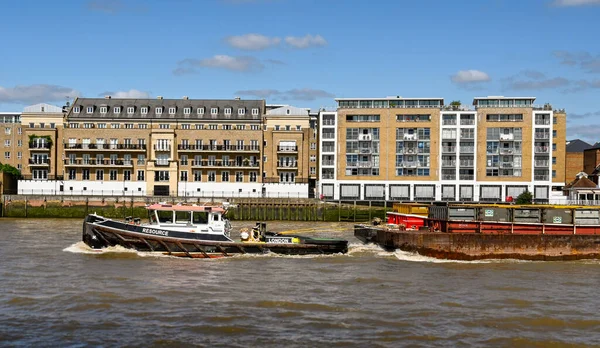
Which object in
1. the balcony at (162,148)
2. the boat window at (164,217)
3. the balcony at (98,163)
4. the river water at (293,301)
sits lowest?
the river water at (293,301)

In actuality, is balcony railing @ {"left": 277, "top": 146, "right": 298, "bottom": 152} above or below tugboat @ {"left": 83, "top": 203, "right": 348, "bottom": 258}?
above

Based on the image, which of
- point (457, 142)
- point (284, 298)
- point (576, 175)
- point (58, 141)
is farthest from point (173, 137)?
point (284, 298)

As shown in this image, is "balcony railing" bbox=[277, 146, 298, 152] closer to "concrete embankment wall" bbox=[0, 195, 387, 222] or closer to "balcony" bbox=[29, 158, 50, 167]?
"concrete embankment wall" bbox=[0, 195, 387, 222]

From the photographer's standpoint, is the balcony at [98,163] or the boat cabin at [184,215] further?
the balcony at [98,163]

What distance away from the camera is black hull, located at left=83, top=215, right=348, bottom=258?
38.2 metres

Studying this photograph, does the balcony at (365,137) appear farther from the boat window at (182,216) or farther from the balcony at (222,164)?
the boat window at (182,216)

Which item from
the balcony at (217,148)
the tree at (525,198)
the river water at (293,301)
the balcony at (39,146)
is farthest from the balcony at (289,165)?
the river water at (293,301)

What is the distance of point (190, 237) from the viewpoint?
38.3m

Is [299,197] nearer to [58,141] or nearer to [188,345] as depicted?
[58,141]

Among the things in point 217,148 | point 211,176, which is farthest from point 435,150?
point 211,176

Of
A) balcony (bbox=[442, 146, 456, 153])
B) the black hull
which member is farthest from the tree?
the black hull

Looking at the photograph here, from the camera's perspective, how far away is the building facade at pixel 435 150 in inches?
3757

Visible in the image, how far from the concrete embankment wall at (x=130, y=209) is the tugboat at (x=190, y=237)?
39.3 m

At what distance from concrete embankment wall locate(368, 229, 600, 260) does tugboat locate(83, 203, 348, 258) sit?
15.7 feet
